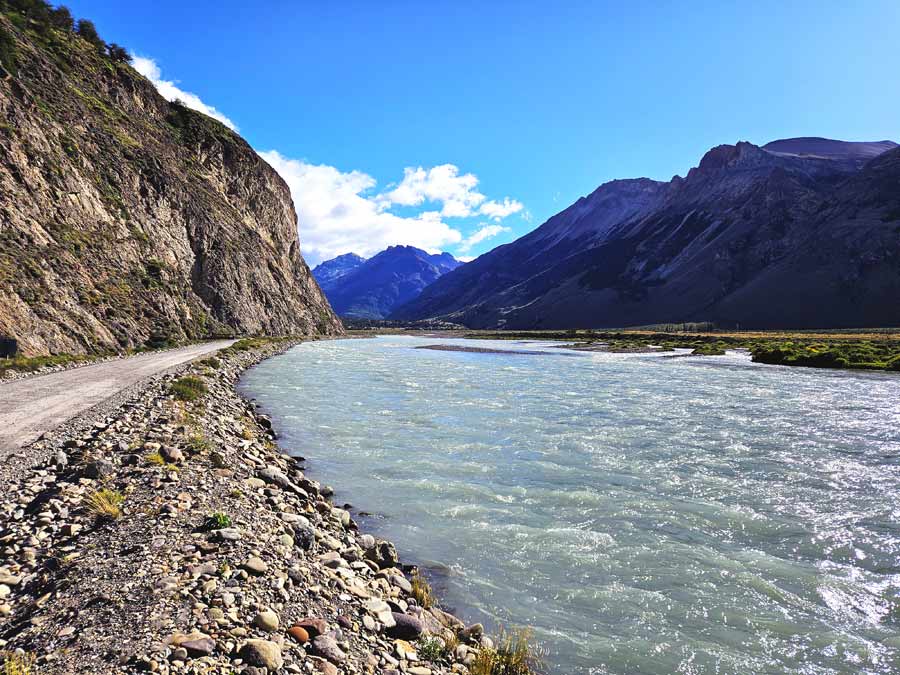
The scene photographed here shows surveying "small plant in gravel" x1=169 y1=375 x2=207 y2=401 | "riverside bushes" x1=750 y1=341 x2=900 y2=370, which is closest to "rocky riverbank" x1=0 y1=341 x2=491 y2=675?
"small plant in gravel" x1=169 y1=375 x2=207 y2=401

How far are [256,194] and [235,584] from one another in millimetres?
109345

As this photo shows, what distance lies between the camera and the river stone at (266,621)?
17.3 feet

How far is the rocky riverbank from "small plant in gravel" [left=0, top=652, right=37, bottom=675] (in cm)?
3

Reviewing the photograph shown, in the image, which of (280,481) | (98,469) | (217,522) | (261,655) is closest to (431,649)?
(261,655)

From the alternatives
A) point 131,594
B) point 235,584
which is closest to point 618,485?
point 235,584

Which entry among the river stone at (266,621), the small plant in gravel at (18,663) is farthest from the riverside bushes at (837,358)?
the small plant in gravel at (18,663)

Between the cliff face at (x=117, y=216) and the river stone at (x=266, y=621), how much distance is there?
29.9 metres

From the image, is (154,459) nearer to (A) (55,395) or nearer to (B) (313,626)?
(B) (313,626)

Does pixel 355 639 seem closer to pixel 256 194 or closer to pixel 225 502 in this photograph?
pixel 225 502

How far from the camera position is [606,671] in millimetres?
6586

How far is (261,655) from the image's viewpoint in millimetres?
4680

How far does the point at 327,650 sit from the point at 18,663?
271 centimetres

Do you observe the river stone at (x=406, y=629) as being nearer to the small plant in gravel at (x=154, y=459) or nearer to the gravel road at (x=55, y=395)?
the small plant in gravel at (x=154, y=459)

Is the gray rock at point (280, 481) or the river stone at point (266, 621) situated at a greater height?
the river stone at point (266, 621)
